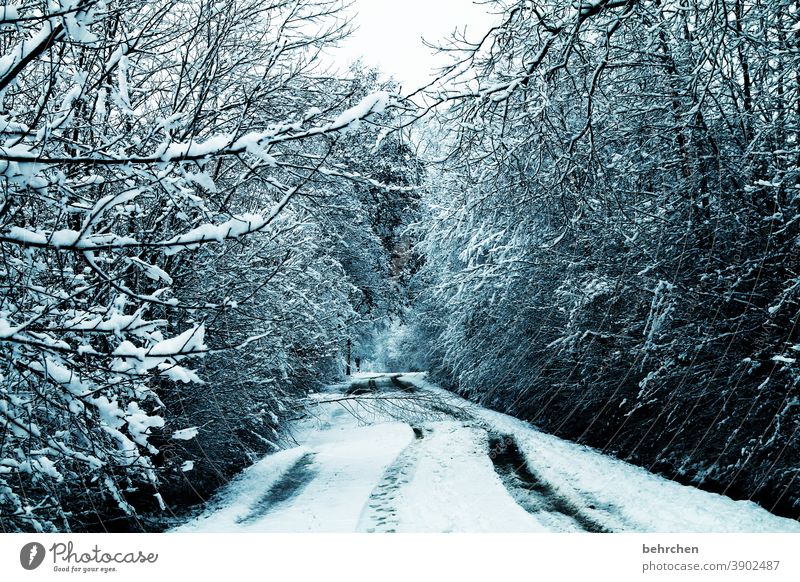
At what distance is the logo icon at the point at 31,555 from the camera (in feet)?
8.64

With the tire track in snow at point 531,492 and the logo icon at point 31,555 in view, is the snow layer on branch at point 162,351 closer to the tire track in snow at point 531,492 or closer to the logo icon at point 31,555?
the logo icon at point 31,555

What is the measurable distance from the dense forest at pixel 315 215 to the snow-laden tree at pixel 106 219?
0.9 inches

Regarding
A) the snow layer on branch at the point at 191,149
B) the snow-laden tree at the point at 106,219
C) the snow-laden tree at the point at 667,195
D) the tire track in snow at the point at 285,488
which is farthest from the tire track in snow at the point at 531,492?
the snow layer on branch at the point at 191,149

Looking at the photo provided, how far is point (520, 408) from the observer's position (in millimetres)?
11695

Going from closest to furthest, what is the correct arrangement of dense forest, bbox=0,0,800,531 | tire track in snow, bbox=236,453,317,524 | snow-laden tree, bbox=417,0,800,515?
1. dense forest, bbox=0,0,800,531
2. snow-laden tree, bbox=417,0,800,515
3. tire track in snow, bbox=236,453,317,524

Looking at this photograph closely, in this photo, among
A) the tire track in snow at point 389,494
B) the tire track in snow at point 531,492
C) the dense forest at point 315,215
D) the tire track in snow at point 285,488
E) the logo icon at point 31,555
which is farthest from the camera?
the tire track in snow at point 531,492

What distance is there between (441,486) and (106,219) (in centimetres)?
440

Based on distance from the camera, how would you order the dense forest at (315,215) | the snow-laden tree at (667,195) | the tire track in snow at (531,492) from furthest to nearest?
the tire track in snow at (531,492)
the snow-laden tree at (667,195)
the dense forest at (315,215)

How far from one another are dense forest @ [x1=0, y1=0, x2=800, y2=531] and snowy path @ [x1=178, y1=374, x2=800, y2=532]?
0.53m

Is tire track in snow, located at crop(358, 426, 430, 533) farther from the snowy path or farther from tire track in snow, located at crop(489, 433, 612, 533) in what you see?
tire track in snow, located at crop(489, 433, 612, 533)

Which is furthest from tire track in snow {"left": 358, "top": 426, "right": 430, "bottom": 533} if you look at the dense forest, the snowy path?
the dense forest

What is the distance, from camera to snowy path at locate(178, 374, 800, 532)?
3916 mm

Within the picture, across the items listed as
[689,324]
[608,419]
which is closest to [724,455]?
[689,324]

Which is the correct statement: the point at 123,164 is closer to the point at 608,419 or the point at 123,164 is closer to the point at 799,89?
the point at 799,89
